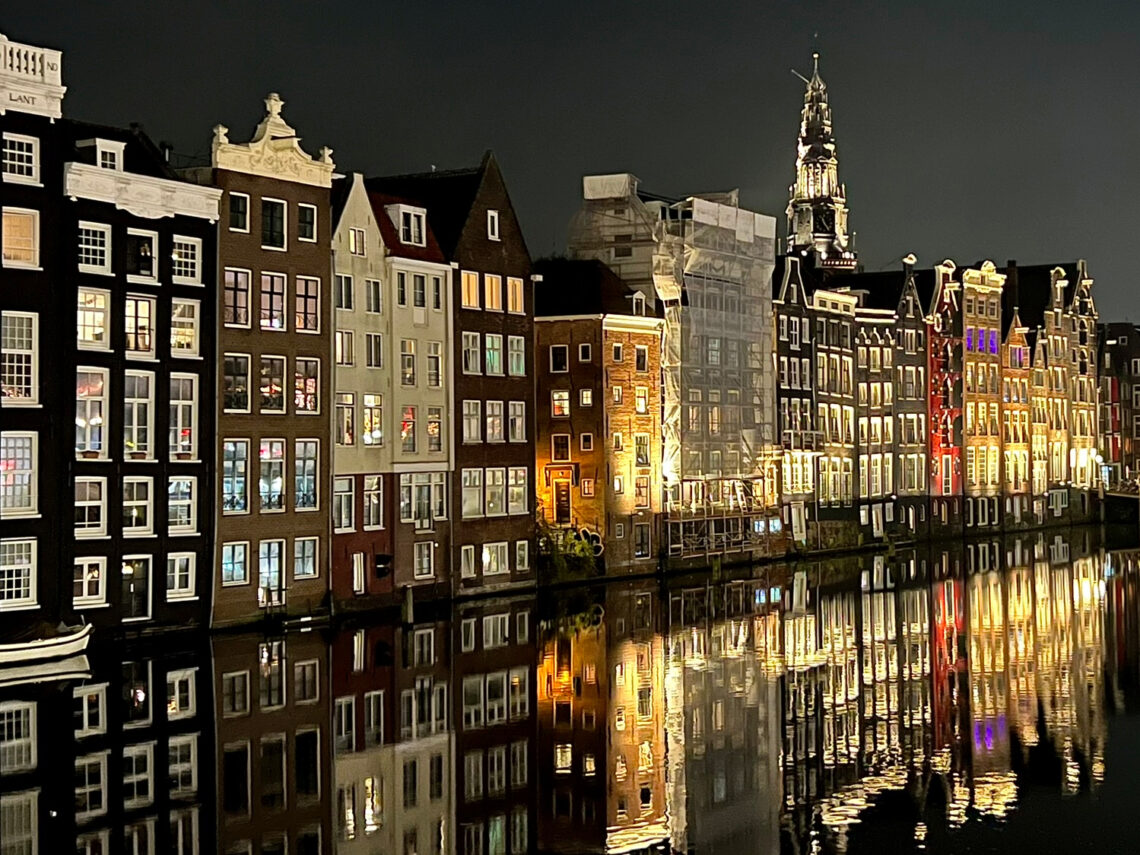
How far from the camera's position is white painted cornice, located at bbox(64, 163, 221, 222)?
56062 millimetres

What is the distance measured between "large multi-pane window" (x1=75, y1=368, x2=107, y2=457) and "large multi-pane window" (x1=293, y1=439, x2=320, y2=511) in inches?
367

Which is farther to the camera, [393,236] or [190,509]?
[393,236]

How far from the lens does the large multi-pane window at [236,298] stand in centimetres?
6162

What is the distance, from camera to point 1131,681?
169 ft

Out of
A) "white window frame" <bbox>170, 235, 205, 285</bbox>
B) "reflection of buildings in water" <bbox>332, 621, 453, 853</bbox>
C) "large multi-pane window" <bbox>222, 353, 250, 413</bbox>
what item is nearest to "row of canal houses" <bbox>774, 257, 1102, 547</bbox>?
"large multi-pane window" <bbox>222, 353, 250, 413</bbox>

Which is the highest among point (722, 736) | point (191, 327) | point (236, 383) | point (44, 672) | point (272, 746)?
point (191, 327)

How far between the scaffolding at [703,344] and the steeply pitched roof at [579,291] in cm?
405

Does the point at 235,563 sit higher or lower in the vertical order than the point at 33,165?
lower

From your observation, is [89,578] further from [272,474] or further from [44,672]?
[272,474]

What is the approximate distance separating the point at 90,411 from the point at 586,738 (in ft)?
75.8

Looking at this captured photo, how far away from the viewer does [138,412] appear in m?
58.1

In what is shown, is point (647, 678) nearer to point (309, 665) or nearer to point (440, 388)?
point (309, 665)

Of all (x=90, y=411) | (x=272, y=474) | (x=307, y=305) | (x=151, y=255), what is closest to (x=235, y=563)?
(x=272, y=474)

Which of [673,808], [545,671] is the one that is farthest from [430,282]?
[673,808]
